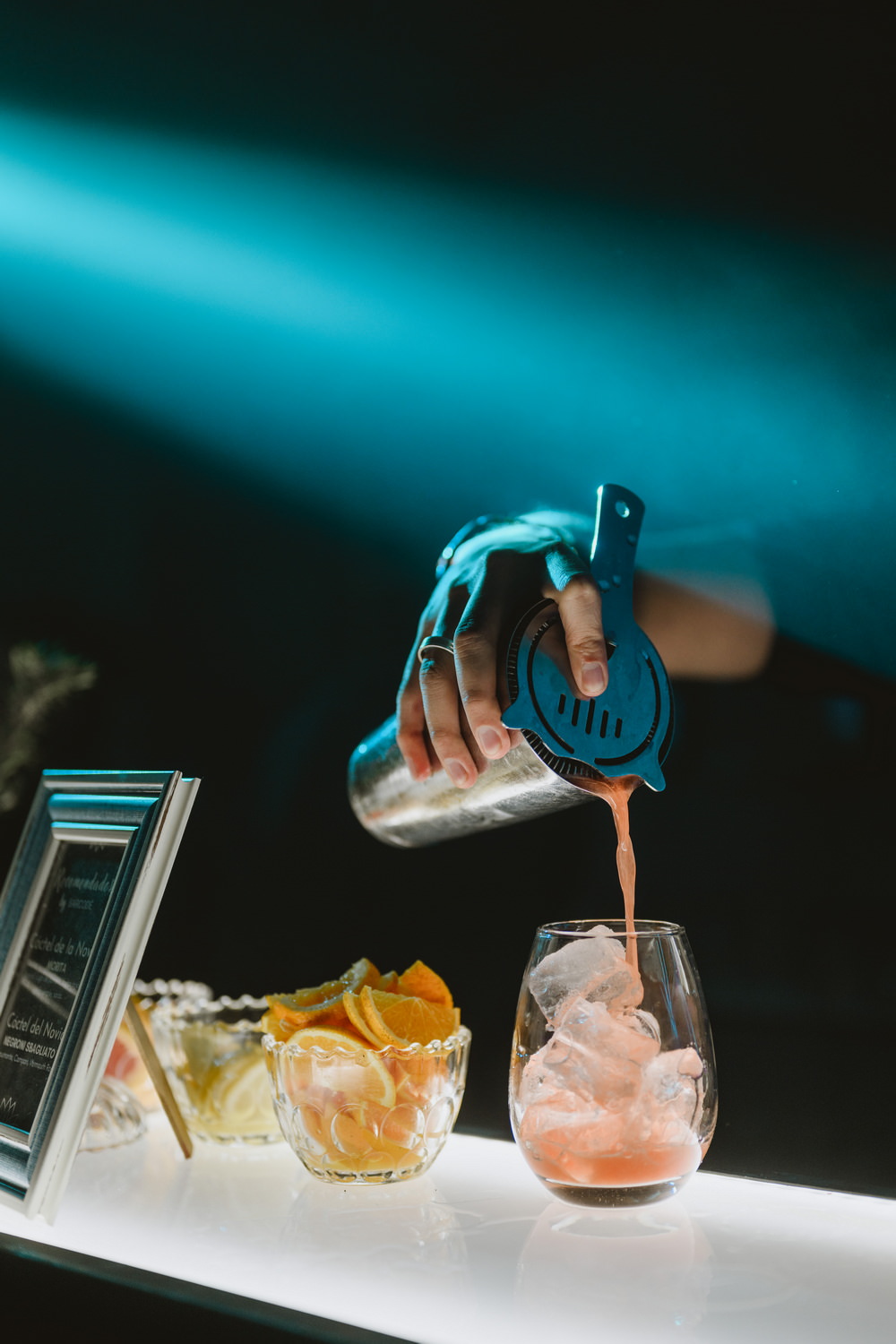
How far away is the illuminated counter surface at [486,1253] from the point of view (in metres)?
0.77

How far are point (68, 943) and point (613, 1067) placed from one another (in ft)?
1.89

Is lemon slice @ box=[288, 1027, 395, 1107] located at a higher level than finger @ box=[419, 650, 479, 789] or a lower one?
lower

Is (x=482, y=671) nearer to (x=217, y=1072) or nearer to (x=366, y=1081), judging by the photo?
(x=366, y=1081)

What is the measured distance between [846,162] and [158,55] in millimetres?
1327

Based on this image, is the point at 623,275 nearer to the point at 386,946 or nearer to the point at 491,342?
the point at 491,342

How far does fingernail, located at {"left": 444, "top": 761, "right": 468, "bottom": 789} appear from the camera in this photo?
112 centimetres

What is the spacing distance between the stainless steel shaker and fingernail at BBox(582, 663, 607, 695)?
24 mm

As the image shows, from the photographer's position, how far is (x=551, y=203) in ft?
5.66

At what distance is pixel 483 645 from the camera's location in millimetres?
1092

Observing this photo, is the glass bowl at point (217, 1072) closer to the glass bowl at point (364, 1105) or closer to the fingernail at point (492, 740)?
the glass bowl at point (364, 1105)

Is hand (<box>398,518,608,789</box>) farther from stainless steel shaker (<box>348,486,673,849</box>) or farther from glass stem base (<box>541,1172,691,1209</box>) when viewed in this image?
glass stem base (<box>541,1172,691,1209</box>)

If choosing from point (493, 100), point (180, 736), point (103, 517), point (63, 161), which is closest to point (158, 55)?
point (63, 161)

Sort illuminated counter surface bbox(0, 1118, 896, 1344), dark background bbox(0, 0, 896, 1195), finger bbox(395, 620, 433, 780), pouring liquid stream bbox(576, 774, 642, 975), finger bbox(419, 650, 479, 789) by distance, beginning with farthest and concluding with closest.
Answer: dark background bbox(0, 0, 896, 1195) → finger bbox(395, 620, 433, 780) → finger bbox(419, 650, 479, 789) → pouring liquid stream bbox(576, 774, 642, 975) → illuminated counter surface bbox(0, 1118, 896, 1344)

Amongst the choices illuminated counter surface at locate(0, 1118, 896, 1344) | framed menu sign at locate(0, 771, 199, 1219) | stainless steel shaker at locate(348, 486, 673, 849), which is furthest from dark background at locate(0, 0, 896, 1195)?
framed menu sign at locate(0, 771, 199, 1219)
